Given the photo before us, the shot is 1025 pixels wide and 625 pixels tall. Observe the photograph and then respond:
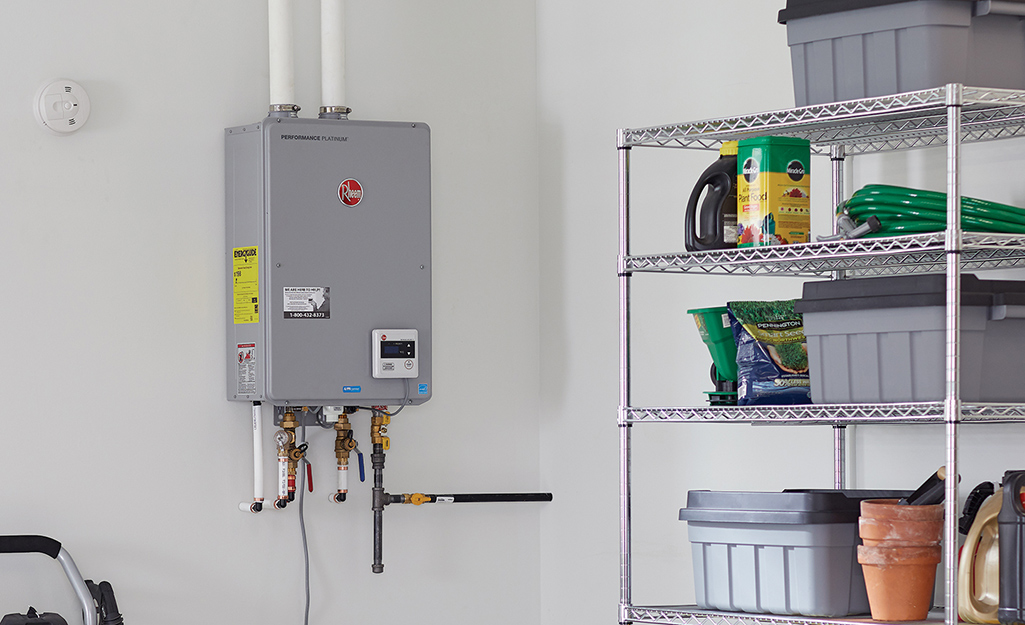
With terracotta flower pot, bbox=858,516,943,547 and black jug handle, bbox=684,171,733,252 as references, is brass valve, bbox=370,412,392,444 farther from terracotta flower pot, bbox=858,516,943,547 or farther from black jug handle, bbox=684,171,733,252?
terracotta flower pot, bbox=858,516,943,547

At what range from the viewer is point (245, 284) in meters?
3.39

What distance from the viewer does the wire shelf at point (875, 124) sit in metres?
2.50

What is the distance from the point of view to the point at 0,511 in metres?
3.12

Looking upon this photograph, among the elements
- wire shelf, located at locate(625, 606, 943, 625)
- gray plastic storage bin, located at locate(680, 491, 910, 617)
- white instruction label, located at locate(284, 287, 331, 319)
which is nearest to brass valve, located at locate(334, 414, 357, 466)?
white instruction label, located at locate(284, 287, 331, 319)

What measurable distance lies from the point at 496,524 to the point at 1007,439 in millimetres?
1608

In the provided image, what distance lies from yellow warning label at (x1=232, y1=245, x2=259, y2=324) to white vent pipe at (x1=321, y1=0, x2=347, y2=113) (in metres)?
0.46

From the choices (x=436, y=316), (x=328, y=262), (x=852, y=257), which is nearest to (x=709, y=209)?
(x=852, y=257)

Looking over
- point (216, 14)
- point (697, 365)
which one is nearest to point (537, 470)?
point (697, 365)

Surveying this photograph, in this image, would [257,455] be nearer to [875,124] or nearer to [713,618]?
[713,618]

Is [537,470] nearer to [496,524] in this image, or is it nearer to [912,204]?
[496,524]

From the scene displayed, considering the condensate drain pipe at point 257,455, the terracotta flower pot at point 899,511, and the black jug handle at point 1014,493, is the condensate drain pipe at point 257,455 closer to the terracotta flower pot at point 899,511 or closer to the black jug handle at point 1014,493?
the terracotta flower pot at point 899,511

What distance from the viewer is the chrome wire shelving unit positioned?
2.44 metres

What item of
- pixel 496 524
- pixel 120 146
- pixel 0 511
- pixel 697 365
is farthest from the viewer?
pixel 496 524

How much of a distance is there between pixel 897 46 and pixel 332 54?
156cm
